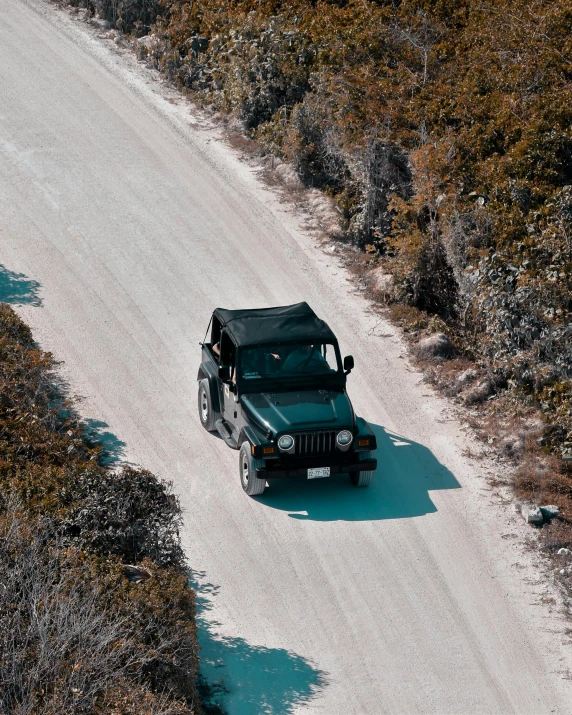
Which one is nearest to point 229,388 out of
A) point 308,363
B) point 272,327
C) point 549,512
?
point 272,327

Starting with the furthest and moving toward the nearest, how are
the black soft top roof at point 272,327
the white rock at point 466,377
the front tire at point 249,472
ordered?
1. the white rock at point 466,377
2. the black soft top roof at point 272,327
3. the front tire at point 249,472

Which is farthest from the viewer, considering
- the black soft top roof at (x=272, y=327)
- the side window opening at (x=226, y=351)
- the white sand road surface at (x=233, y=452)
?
the side window opening at (x=226, y=351)

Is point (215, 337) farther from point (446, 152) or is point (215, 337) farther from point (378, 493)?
point (446, 152)

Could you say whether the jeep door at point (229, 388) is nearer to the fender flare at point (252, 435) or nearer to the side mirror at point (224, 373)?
the side mirror at point (224, 373)

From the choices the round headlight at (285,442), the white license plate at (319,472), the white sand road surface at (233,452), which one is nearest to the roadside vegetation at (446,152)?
the white sand road surface at (233,452)

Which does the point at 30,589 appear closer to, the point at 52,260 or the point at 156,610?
the point at 156,610

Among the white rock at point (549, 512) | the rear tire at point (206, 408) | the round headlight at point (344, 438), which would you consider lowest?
the rear tire at point (206, 408)
